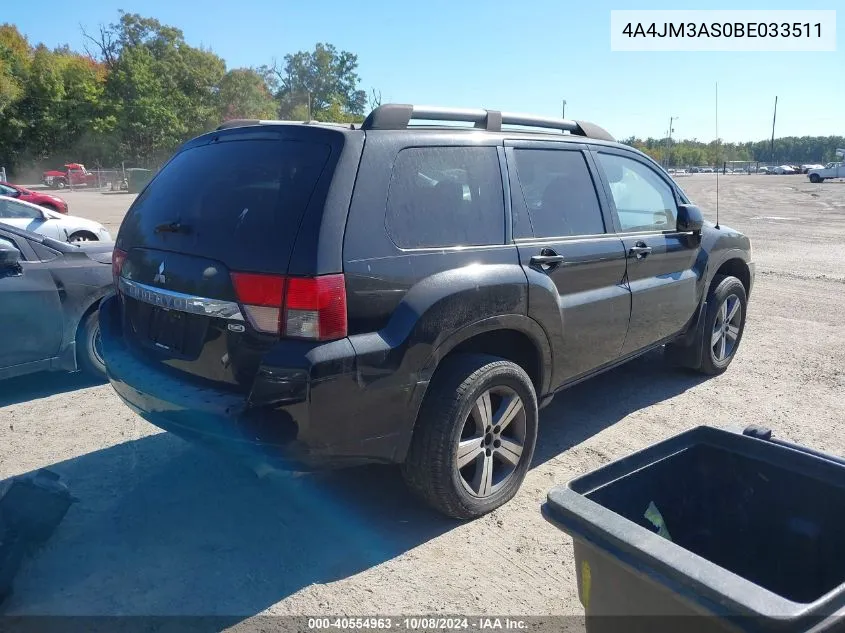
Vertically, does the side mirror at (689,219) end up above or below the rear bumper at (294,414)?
above

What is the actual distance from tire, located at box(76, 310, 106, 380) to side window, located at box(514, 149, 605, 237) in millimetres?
3459

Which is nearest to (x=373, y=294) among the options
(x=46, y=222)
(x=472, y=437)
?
(x=472, y=437)

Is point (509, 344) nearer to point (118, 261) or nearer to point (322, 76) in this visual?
point (118, 261)

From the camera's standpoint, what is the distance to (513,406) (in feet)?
11.5

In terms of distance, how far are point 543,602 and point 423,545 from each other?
2.10 ft

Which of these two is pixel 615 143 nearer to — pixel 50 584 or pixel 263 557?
pixel 263 557

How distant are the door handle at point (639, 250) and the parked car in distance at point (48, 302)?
3.94 meters

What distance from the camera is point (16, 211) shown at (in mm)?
11203

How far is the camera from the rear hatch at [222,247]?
2791 mm

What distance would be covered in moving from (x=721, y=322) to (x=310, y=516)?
383 centimetres

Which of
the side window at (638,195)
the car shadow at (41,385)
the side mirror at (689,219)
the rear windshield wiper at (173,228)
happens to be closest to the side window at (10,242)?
the car shadow at (41,385)

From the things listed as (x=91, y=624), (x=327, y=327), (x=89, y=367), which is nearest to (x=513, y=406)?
(x=327, y=327)

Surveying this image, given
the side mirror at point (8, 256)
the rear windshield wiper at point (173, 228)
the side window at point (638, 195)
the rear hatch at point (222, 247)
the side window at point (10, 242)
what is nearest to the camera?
the rear hatch at point (222, 247)

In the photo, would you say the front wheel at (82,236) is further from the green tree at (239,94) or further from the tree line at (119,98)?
the green tree at (239,94)
